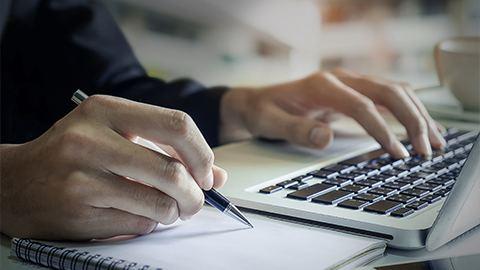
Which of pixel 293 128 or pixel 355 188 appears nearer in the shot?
pixel 355 188

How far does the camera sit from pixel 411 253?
0.27 meters

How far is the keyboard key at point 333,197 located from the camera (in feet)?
1.03

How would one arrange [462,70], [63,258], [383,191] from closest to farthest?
[63,258], [383,191], [462,70]

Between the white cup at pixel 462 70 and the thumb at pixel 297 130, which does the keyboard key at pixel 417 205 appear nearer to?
the thumb at pixel 297 130

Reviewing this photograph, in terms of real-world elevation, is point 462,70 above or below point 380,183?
above

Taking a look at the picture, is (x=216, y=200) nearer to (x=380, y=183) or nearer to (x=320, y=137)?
(x=380, y=183)

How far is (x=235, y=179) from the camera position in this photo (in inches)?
15.2

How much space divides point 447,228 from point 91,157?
225mm

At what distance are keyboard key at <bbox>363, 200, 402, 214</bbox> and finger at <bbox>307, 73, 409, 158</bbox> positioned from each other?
0.63ft

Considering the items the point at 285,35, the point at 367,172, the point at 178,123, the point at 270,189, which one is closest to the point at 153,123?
the point at 178,123

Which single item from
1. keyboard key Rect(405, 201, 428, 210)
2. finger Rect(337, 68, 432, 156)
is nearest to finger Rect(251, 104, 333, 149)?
finger Rect(337, 68, 432, 156)

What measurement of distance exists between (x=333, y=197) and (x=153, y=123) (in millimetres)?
152

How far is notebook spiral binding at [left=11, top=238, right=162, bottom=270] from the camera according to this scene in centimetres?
22

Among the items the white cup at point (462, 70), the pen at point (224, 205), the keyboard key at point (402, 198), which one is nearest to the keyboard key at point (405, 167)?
the keyboard key at point (402, 198)
